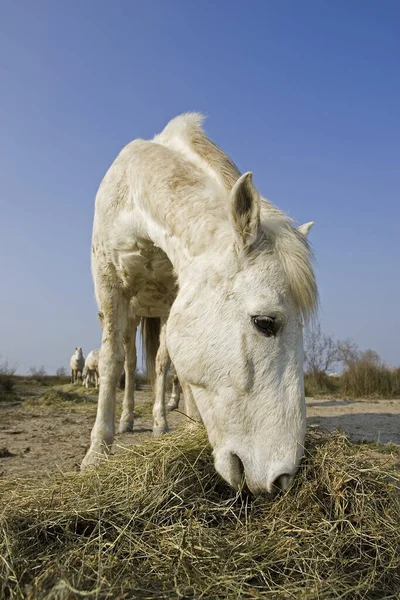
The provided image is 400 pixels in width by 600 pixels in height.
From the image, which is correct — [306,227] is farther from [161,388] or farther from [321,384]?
[321,384]

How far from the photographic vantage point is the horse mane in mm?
2369

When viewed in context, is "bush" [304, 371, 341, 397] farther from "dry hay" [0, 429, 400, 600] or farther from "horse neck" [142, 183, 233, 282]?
"dry hay" [0, 429, 400, 600]

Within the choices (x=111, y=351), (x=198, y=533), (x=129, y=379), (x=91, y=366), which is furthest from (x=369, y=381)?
(x=198, y=533)

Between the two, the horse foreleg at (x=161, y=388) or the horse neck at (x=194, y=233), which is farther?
the horse foreleg at (x=161, y=388)

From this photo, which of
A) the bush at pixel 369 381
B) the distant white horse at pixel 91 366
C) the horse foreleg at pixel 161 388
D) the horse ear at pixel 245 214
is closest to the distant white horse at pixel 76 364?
the distant white horse at pixel 91 366

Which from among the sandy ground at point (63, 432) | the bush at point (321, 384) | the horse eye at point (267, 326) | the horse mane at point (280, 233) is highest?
the horse mane at point (280, 233)

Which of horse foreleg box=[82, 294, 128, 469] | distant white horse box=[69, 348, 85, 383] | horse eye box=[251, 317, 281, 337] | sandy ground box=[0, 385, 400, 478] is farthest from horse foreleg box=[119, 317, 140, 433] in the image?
distant white horse box=[69, 348, 85, 383]

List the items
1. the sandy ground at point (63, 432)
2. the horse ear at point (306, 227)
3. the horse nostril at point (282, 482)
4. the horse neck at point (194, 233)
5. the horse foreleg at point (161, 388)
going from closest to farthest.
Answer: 1. the horse nostril at point (282, 482)
2. the horse neck at point (194, 233)
3. the horse ear at point (306, 227)
4. the sandy ground at point (63, 432)
5. the horse foreleg at point (161, 388)

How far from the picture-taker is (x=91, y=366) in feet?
70.0

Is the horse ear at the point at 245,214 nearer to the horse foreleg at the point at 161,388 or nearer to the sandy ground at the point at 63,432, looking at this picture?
the sandy ground at the point at 63,432

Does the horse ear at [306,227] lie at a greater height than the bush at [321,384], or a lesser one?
greater

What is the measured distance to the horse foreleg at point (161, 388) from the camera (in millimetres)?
5375

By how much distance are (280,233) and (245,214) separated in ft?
0.73

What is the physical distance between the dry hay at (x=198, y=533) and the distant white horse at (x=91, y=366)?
17.9 meters
